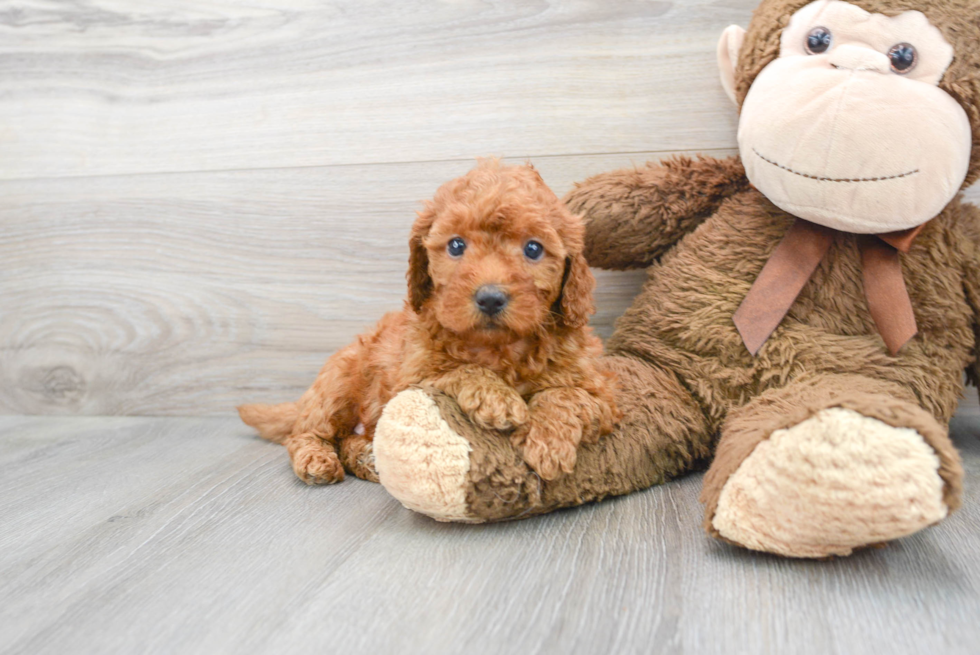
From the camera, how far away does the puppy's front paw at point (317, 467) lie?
1.35 meters

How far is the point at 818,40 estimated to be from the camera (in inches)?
45.7

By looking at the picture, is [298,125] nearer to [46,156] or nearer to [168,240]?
[168,240]

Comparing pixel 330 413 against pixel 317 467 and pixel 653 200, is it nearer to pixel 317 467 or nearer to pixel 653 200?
pixel 317 467

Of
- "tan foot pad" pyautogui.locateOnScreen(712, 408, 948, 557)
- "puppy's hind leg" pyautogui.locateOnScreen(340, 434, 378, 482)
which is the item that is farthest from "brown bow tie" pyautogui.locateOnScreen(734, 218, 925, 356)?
"puppy's hind leg" pyautogui.locateOnScreen(340, 434, 378, 482)

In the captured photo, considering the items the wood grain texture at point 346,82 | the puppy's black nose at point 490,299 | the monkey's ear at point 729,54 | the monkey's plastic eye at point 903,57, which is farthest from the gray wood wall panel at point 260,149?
the puppy's black nose at point 490,299

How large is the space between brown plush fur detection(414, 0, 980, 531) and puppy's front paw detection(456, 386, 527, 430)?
0.03 metres

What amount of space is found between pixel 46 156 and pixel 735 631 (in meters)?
1.94

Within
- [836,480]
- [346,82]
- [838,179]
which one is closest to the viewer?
[836,480]

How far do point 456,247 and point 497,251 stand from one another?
0.21 feet

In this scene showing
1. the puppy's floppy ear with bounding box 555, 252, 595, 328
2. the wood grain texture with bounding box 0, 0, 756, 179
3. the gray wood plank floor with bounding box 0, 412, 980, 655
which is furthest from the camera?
the wood grain texture with bounding box 0, 0, 756, 179

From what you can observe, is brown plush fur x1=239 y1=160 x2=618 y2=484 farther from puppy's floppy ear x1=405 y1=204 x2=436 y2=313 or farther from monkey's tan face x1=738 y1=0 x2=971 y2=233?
monkey's tan face x1=738 y1=0 x2=971 y2=233

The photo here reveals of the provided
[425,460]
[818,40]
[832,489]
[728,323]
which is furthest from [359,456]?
[818,40]

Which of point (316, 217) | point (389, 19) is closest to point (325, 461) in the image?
point (316, 217)

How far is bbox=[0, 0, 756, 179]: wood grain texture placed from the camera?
1547 millimetres
